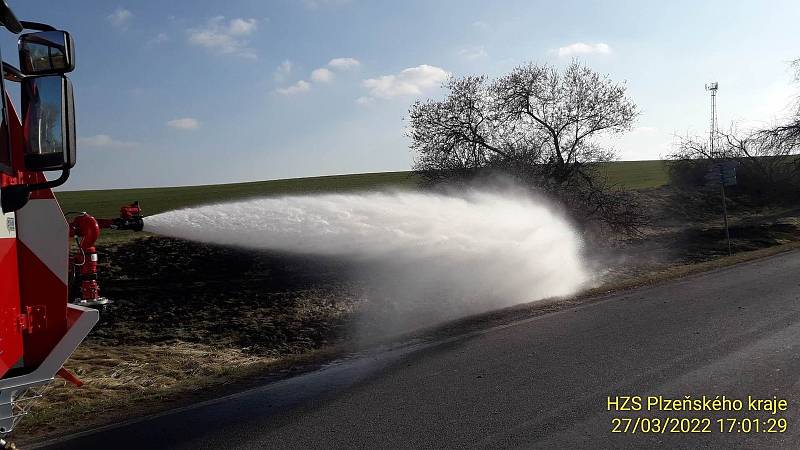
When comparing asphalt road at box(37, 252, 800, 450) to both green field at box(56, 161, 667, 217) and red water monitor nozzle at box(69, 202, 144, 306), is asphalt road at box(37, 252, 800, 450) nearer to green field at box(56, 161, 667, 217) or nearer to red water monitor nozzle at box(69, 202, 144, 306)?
red water monitor nozzle at box(69, 202, 144, 306)

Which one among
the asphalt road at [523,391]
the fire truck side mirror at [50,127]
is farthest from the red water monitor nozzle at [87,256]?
the fire truck side mirror at [50,127]

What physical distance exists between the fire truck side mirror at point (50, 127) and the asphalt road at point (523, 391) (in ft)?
9.08

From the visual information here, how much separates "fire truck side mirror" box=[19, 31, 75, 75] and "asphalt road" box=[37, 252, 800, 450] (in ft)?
10.3

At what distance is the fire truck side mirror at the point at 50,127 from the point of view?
300 centimetres

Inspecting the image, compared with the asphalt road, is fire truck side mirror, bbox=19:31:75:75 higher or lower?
higher

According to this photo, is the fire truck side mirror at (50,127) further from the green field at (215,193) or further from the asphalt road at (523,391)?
the green field at (215,193)

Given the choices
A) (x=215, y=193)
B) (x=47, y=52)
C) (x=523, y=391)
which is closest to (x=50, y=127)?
(x=47, y=52)

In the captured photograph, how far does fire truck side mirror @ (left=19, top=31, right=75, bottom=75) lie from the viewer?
3.04m

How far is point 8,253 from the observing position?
3275 mm

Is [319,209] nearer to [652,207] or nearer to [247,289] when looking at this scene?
[247,289]

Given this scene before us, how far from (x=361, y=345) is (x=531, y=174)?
11537 millimetres

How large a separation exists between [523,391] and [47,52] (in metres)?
4.80

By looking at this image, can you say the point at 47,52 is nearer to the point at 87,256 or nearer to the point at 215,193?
the point at 87,256

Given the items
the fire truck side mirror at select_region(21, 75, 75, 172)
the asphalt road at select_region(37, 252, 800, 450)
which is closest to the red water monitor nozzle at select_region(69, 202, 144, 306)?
→ the asphalt road at select_region(37, 252, 800, 450)
